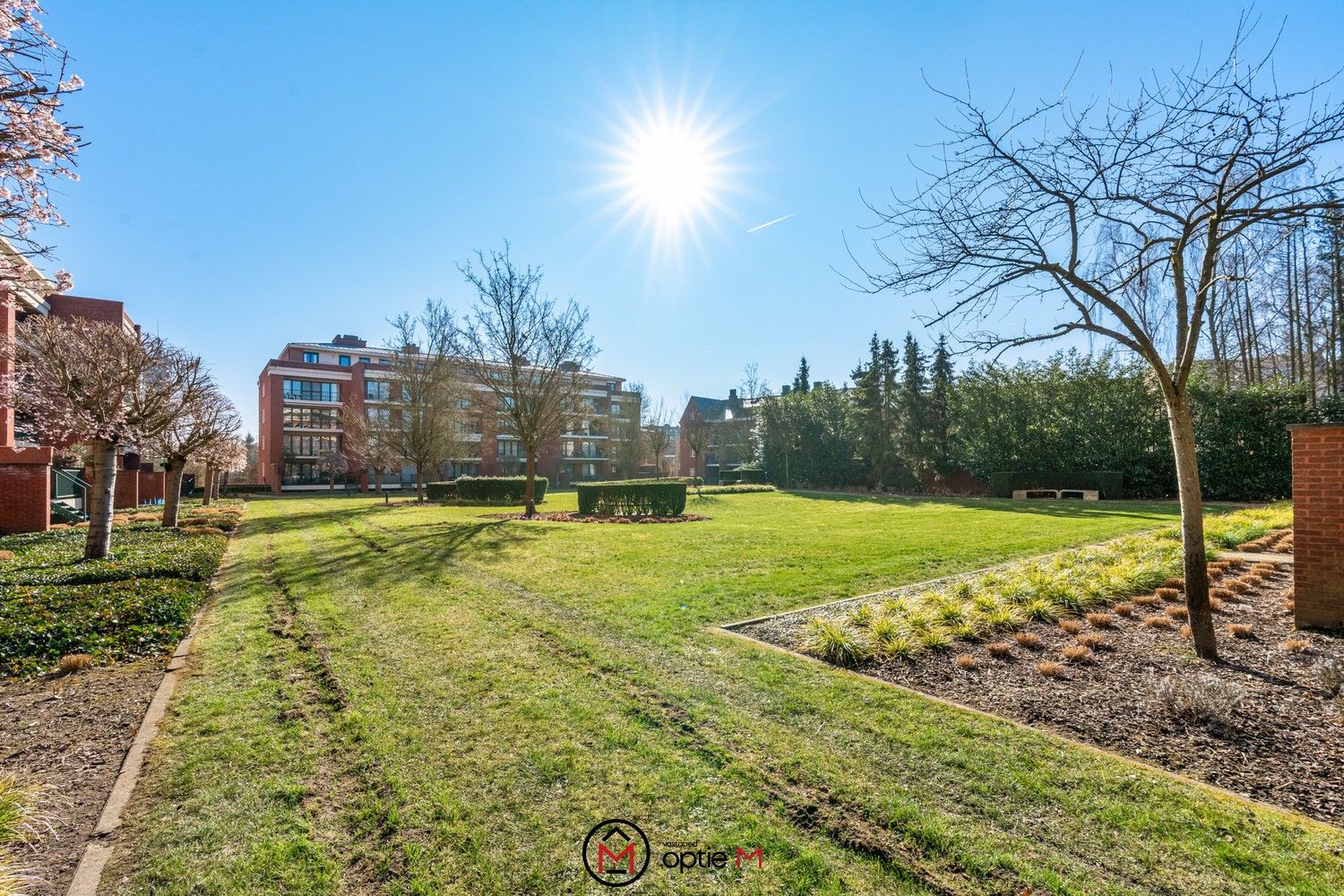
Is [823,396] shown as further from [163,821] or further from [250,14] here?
[163,821]

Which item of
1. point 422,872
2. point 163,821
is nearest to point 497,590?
point 163,821

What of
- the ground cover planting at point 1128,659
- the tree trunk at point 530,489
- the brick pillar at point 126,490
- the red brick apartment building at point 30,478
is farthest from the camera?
the brick pillar at point 126,490

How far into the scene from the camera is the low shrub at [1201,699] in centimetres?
356

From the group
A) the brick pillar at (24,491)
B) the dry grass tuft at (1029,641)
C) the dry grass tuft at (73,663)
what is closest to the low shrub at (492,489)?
the brick pillar at (24,491)

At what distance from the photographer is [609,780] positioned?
3.11 metres

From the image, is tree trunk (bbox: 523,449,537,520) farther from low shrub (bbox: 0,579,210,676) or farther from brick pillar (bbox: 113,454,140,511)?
brick pillar (bbox: 113,454,140,511)

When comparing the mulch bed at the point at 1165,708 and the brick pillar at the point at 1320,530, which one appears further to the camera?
the brick pillar at the point at 1320,530

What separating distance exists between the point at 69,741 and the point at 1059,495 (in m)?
29.0

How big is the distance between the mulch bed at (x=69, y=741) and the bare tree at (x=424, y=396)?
22.2 meters

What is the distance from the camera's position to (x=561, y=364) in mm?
21219

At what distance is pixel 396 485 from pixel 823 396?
32.8 metres

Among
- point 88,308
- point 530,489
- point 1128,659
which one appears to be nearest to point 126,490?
point 88,308

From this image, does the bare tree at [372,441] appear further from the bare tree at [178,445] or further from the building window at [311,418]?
the building window at [311,418]

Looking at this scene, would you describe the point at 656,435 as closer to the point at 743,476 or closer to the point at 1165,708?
the point at 743,476
